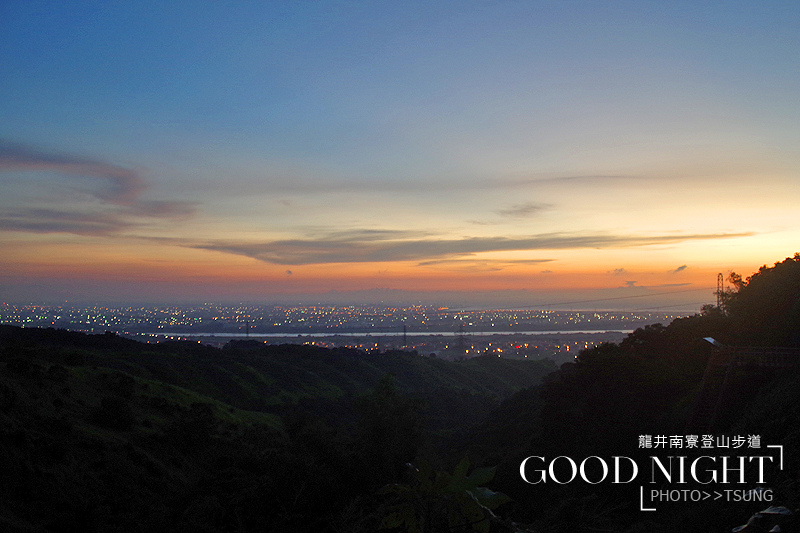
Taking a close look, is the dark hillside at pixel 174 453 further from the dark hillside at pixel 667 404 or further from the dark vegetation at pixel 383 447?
the dark hillside at pixel 667 404

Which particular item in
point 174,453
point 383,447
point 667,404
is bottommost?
point 174,453

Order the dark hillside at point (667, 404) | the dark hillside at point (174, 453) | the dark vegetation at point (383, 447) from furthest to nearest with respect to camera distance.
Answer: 1. the dark hillside at point (667, 404)
2. the dark hillside at point (174, 453)
3. the dark vegetation at point (383, 447)

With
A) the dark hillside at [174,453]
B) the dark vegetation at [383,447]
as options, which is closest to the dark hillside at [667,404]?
the dark vegetation at [383,447]

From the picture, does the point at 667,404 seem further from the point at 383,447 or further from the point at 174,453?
the point at 174,453

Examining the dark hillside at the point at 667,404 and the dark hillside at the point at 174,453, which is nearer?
the dark hillside at the point at 174,453

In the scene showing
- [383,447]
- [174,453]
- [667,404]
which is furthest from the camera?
[174,453]

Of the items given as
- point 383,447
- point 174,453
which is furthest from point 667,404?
point 174,453

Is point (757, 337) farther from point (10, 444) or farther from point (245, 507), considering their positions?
point (10, 444)

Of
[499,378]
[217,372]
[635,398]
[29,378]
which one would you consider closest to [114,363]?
[217,372]
